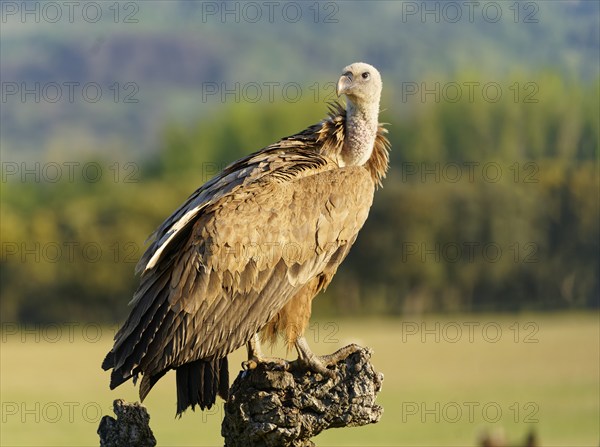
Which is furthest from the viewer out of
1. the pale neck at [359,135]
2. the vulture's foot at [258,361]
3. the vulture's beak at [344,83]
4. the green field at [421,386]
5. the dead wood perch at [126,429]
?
the green field at [421,386]

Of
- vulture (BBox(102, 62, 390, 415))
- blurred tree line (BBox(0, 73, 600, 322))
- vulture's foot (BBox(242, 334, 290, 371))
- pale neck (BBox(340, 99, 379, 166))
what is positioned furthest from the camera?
blurred tree line (BBox(0, 73, 600, 322))

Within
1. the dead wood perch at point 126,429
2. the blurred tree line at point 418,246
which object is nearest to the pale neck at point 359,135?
the dead wood perch at point 126,429

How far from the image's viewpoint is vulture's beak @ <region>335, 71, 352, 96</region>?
1075 centimetres

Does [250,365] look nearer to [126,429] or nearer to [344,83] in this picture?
[126,429]

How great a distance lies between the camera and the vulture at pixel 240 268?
959cm

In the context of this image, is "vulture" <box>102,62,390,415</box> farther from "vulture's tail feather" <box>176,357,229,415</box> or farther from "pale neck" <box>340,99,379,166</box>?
"pale neck" <box>340,99,379,166</box>

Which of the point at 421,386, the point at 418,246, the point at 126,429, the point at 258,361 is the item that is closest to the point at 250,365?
the point at 258,361

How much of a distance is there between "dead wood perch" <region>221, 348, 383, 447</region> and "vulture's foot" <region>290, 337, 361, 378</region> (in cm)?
10

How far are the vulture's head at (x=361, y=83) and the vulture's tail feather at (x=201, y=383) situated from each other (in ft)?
8.77

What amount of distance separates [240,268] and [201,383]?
38.7 inches

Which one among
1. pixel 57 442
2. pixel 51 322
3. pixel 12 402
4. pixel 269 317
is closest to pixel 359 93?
pixel 269 317

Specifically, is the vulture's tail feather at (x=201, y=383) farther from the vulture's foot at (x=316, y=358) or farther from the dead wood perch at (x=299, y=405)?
the vulture's foot at (x=316, y=358)

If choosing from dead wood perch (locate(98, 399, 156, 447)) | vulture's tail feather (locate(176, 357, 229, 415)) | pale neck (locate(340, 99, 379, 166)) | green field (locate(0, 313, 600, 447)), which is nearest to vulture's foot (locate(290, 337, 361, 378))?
vulture's tail feather (locate(176, 357, 229, 415))

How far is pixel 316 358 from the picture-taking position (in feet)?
32.0
